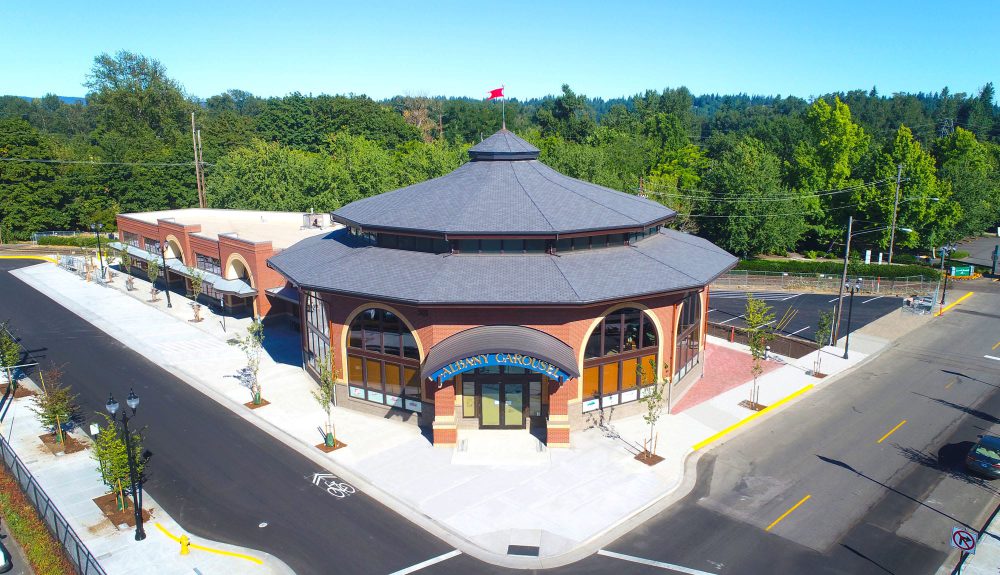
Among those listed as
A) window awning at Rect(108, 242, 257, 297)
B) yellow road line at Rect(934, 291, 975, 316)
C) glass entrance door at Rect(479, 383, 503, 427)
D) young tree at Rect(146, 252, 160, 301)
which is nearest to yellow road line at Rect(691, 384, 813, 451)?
glass entrance door at Rect(479, 383, 503, 427)

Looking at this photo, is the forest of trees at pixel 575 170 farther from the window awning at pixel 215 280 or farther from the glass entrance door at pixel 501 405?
the glass entrance door at pixel 501 405

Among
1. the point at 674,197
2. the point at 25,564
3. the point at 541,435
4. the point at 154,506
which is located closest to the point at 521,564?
the point at 541,435

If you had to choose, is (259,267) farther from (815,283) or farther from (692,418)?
(815,283)

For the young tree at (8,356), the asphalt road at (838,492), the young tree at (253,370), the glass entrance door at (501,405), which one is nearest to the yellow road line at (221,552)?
the asphalt road at (838,492)

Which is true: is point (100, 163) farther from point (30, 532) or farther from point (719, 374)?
point (719, 374)

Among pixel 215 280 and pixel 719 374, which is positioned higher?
pixel 215 280

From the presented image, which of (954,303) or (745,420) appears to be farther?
(954,303)

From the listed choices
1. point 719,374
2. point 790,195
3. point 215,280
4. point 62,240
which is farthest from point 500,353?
point 62,240
